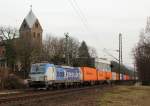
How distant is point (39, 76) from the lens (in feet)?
134

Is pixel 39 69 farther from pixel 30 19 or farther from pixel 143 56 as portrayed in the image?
pixel 30 19

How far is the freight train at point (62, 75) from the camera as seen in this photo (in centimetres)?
4075

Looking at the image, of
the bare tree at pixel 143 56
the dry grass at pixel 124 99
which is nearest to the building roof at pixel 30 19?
the bare tree at pixel 143 56

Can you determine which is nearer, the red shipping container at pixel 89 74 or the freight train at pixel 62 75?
the freight train at pixel 62 75

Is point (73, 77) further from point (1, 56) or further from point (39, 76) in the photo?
point (1, 56)

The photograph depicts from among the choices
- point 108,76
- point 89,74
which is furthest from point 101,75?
point 89,74

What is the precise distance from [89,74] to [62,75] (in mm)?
14551

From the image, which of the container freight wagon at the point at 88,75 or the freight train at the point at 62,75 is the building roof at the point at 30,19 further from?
the container freight wagon at the point at 88,75

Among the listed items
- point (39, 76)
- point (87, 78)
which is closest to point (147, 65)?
point (87, 78)

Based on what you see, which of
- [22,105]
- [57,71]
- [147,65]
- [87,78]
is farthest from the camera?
[147,65]

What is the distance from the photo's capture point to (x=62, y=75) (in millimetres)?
46000

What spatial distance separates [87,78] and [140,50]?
57.0 ft

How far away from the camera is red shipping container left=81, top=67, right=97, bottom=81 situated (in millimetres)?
57778

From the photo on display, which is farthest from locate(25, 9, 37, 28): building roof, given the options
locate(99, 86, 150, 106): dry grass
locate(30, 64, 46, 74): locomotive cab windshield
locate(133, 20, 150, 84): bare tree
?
locate(99, 86, 150, 106): dry grass
